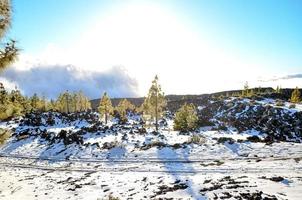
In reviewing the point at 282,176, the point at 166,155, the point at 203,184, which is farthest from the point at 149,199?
the point at 166,155

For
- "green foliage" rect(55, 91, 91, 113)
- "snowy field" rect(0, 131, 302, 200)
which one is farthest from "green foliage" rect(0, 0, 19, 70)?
"green foliage" rect(55, 91, 91, 113)

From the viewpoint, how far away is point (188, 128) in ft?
200

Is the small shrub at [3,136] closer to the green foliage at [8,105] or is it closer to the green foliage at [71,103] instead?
the green foliage at [8,105]

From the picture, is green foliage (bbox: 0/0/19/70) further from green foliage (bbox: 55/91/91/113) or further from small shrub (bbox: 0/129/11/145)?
green foliage (bbox: 55/91/91/113)

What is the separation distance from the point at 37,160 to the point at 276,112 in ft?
197

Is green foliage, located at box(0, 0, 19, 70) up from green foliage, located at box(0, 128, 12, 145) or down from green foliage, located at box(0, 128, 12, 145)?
up

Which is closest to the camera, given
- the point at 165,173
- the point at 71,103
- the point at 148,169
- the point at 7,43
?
the point at 7,43

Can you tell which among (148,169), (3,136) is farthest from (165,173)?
(3,136)

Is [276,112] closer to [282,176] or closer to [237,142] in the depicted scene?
[237,142]

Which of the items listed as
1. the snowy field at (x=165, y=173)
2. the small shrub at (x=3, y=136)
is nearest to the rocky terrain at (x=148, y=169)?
the snowy field at (x=165, y=173)

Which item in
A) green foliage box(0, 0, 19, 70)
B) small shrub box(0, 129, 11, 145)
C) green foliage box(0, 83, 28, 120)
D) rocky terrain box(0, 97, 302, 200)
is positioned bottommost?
rocky terrain box(0, 97, 302, 200)

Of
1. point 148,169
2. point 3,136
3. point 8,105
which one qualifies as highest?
point 8,105

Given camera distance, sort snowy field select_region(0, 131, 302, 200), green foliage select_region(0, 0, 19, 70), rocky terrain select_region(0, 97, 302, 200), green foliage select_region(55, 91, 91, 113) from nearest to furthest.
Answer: green foliage select_region(0, 0, 19, 70) → snowy field select_region(0, 131, 302, 200) → rocky terrain select_region(0, 97, 302, 200) → green foliage select_region(55, 91, 91, 113)

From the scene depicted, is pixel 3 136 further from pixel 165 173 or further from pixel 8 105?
pixel 165 173
